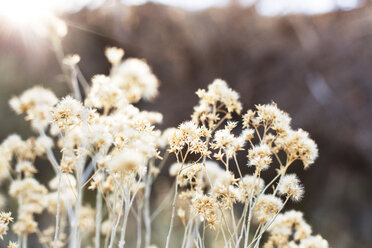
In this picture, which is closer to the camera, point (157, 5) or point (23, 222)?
point (23, 222)

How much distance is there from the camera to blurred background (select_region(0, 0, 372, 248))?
2.79 metres

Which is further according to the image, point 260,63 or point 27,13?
point 260,63

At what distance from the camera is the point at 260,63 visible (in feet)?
9.91

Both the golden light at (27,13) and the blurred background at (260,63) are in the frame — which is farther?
the blurred background at (260,63)

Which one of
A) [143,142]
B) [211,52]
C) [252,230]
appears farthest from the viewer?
[211,52]

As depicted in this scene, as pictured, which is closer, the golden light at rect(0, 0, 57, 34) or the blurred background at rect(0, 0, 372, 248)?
the golden light at rect(0, 0, 57, 34)

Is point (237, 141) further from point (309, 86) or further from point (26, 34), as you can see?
point (26, 34)

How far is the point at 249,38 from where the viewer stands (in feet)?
10.0

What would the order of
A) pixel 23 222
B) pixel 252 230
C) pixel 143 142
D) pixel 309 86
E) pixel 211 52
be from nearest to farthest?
pixel 143 142, pixel 23 222, pixel 252 230, pixel 309 86, pixel 211 52

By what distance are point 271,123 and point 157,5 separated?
2.57 m

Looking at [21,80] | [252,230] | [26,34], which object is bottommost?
[252,230]

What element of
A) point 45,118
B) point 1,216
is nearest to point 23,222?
point 1,216

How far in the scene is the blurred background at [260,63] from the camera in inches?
110

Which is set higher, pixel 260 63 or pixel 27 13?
pixel 260 63
